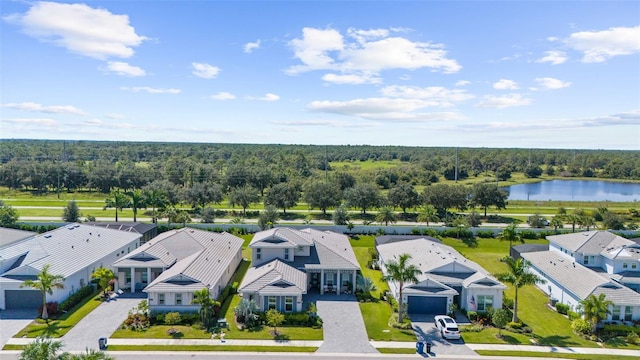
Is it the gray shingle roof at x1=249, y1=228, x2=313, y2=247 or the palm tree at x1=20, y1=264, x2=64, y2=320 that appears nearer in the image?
the palm tree at x1=20, y1=264, x2=64, y2=320

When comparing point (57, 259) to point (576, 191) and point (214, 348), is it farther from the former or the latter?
point (576, 191)

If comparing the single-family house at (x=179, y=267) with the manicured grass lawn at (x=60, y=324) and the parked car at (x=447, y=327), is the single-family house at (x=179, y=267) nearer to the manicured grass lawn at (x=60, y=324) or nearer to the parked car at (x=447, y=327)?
the manicured grass lawn at (x=60, y=324)

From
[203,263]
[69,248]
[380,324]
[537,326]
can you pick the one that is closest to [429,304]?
[380,324]

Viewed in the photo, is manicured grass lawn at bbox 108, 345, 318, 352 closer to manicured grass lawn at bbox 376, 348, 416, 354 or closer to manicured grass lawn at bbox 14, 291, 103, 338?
manicured grass lawn at bbox 376, 348, 416, 354

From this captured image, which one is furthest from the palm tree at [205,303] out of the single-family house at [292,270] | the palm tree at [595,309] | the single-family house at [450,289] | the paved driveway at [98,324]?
the palm tree at [595,309]

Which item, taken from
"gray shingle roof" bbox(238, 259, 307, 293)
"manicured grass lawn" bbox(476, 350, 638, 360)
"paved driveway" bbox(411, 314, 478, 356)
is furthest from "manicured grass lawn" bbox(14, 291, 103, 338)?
"manicured grass lawn" bbox(476, 350, 638, 360)

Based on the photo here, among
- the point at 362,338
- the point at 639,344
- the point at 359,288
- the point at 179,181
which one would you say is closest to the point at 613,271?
the point at 639,344

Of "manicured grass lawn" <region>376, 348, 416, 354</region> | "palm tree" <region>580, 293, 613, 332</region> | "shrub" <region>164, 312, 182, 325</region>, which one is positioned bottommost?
"manicured grass lawn" <region>376, 348, 416, 354</region>
